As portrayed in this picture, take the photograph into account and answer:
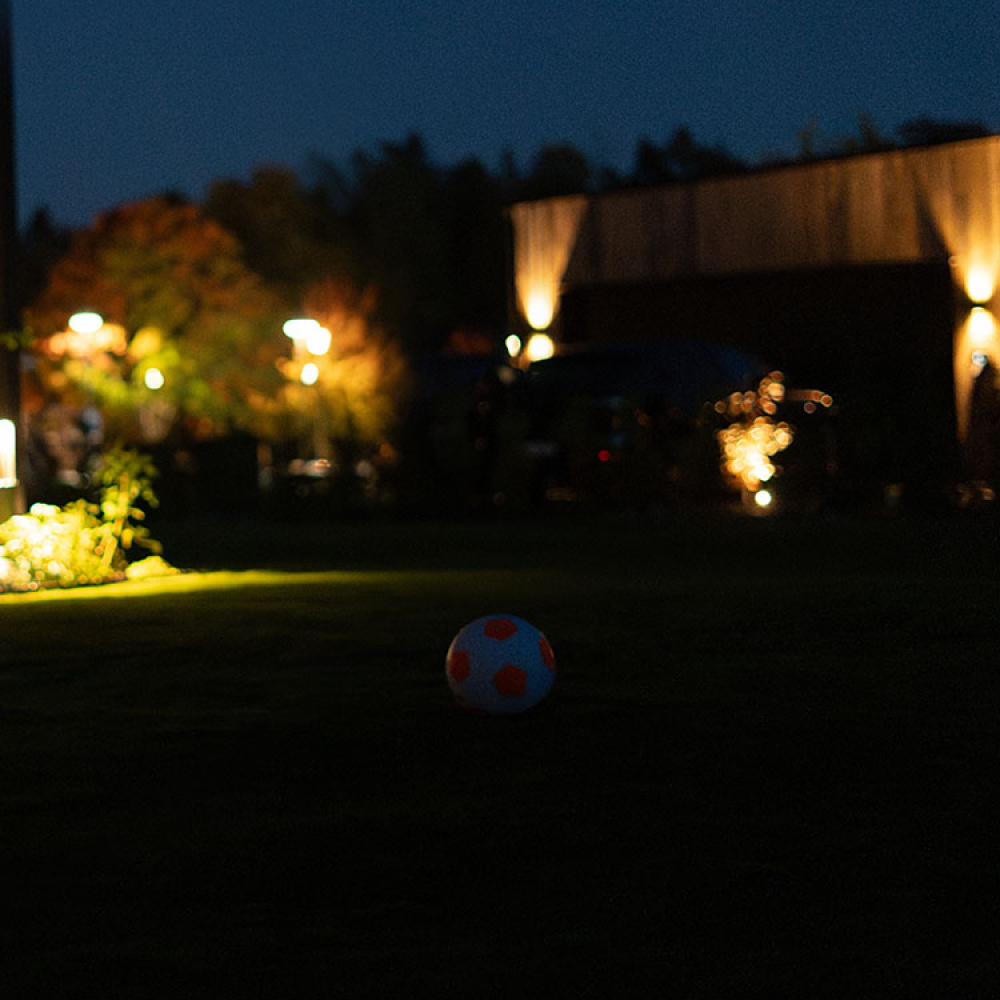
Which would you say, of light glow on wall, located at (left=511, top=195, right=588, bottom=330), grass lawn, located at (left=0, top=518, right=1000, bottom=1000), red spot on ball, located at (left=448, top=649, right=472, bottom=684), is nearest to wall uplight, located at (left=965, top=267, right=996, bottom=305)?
light glow on wall, located at (left=511, top=195, right=588, bottom=330)

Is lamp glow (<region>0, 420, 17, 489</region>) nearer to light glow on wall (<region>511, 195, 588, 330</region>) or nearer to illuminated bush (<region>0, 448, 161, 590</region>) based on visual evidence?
illuminated bush (<region>0, 448, 161, 590</region>)

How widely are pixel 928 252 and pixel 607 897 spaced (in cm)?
2820

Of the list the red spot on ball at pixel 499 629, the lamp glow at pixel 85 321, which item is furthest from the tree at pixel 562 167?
the red spot on ball at pixel 499 629

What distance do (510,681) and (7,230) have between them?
12443 millimetres

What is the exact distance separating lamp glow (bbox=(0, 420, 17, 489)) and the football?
A: 457 inches

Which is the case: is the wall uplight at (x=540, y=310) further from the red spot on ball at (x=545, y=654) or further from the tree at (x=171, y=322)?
the red spot on ball at (x=545, y=654)

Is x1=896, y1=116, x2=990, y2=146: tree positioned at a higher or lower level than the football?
higher

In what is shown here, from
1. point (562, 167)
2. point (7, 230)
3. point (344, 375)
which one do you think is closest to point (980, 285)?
point (7, 230)

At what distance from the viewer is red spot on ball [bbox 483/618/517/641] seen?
10.4 meters

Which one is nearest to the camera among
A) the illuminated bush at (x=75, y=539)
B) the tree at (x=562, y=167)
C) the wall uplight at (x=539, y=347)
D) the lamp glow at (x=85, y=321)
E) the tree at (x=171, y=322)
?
the illuminated bush at (x=75, y=539)

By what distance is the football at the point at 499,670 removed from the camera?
10055mm

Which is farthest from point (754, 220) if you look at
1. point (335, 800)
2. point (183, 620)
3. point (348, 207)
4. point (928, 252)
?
point (348, 207)

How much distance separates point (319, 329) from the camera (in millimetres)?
37250

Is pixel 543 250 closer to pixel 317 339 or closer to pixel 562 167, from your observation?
pixel 317 339
